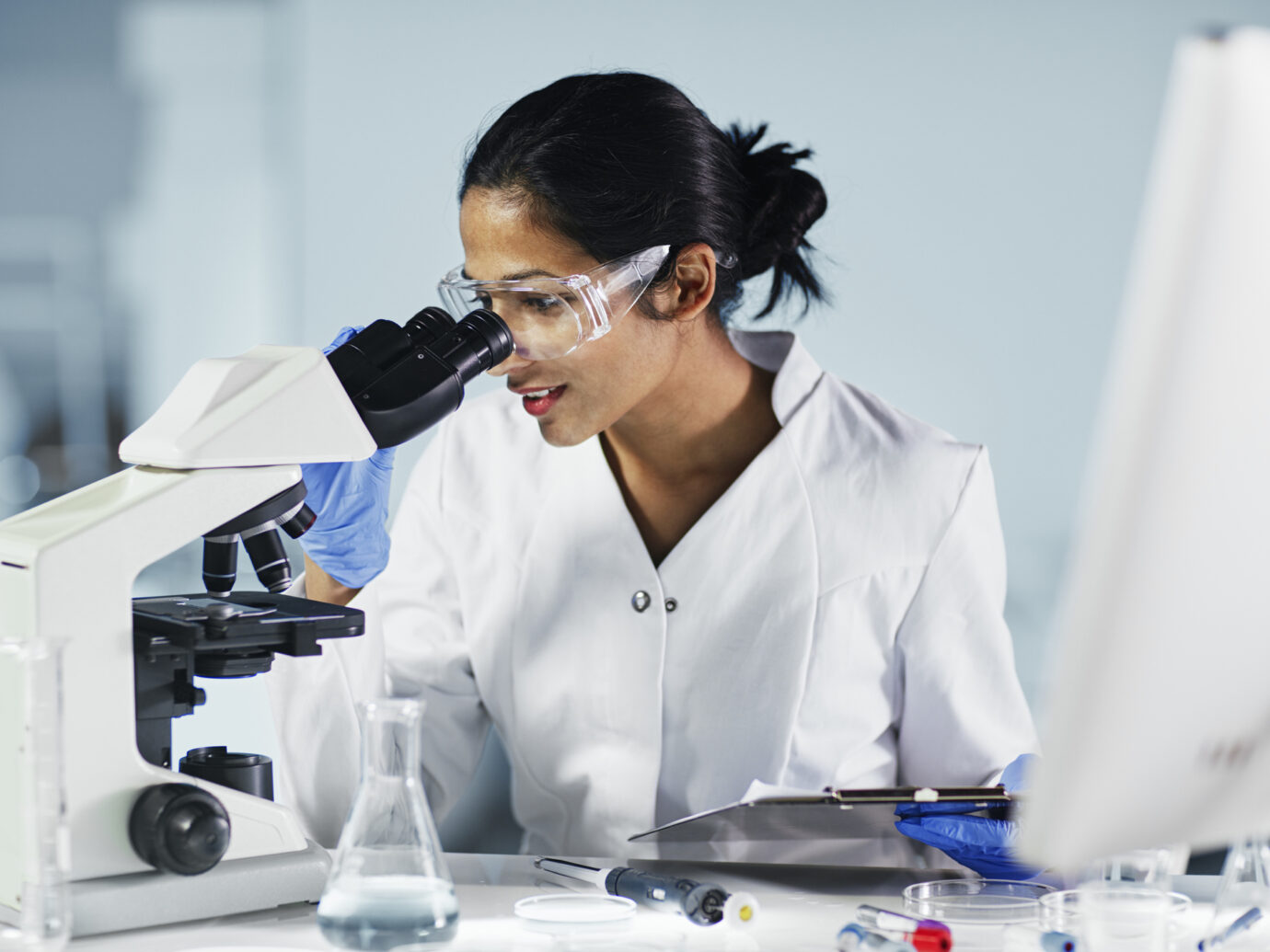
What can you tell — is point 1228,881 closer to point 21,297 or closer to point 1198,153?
point 1198,153

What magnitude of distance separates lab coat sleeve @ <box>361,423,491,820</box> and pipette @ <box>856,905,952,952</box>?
2.95ft

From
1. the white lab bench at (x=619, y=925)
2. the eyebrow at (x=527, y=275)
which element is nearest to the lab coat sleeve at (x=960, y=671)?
the white lab bench at (x=619, y=925)

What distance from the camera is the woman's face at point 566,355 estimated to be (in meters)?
1.64

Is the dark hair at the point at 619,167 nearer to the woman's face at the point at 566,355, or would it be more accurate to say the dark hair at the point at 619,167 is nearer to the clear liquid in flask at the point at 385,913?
the woman's face at the point at 566,355

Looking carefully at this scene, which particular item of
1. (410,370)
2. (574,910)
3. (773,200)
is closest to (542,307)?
(410,370)

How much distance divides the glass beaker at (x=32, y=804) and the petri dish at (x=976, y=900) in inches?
28.8

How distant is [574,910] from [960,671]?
818mm

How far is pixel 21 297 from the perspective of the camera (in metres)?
3.04

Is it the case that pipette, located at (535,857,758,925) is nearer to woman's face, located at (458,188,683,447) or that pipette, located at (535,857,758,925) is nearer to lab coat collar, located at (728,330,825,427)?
woman's face, located at (458,188,683,447)

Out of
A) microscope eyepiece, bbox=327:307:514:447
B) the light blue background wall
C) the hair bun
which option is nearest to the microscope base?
microscope eyepiece, bbox=327:307:514:447

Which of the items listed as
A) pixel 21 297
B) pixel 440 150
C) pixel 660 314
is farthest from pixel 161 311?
pixel 660 314

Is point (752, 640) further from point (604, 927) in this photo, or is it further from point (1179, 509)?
point (1179, 509)

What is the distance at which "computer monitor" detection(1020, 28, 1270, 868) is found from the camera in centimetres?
52

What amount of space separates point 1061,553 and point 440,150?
5.63ft
